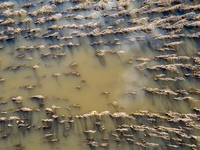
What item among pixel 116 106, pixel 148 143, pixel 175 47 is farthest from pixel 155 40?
pixel 148 143

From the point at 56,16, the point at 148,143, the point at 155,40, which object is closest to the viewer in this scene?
the point at 148,143

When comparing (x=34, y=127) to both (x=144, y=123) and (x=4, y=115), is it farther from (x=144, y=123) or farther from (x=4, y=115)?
(x=144, y=123)

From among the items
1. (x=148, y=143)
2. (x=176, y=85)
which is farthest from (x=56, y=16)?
(x=148, y=143)

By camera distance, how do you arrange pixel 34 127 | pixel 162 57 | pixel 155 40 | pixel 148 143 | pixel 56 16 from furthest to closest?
pixel 56 16, pixel 155 40, pixel 162 57, pixel 34 127, pixel 148 143

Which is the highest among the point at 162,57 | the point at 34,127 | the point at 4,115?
the point at 162,57

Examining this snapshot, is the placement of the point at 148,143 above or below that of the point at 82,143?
below

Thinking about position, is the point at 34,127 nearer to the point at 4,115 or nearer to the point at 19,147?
the point at 19,147

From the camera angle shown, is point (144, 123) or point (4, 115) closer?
point (144, 123)
